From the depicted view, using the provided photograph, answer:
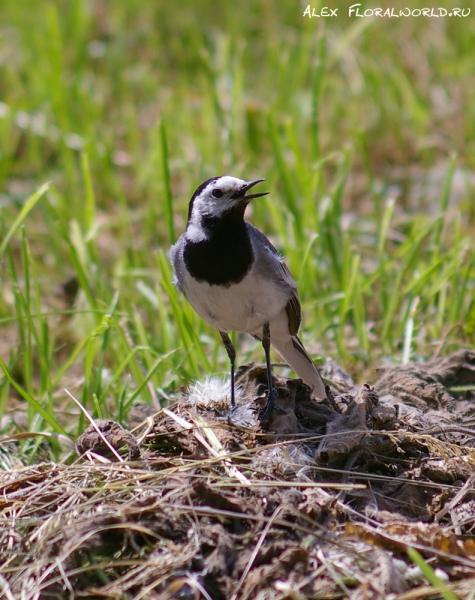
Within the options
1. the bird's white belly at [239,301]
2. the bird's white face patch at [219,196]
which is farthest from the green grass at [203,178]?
the bird's white face patch at [219,196]

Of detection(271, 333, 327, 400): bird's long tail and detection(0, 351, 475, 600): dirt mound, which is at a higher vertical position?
detection(271, 333, 327, 400): bird's long tail

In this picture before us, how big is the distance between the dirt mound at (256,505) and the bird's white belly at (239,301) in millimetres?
337

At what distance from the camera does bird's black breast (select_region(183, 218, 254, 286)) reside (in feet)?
12.1

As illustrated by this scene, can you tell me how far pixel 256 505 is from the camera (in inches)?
111

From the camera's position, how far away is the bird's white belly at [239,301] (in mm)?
Answer: 3721

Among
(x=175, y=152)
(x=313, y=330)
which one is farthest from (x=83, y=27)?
(x=313, y=330)

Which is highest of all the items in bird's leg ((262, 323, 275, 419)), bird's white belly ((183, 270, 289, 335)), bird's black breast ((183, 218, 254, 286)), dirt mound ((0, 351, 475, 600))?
bird's black breast ((183, 218, 254, 286))

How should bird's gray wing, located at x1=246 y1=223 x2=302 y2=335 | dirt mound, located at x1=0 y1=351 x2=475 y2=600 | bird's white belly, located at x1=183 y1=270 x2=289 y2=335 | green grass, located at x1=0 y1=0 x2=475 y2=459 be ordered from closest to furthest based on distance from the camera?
1. dirt mound, located at x1=0 y1=351 x2=475 y2=600
2. bird's white belly, located at x1=183 y1=270 x2=289 y2=335
3. bird's gray wing, located at x1=246 y1=223 x2=302 y2=335
4. green grass, located at x1=0 y1=0 x2=475 y2=459

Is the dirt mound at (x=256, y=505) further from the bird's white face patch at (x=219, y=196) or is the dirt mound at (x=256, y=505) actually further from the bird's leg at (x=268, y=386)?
the bird's white face patch at (x=219, y=196)

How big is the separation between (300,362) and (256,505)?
1.34 meters

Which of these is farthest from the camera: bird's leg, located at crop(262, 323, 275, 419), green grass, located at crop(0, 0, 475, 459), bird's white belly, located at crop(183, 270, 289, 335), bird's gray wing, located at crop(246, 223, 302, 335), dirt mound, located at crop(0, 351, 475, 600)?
green grass, located at crop(0, 0, 475, 459)

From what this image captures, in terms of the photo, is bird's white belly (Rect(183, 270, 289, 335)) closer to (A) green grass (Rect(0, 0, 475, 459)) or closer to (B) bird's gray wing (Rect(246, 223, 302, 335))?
(B) bird's gray wing (Rect(246, 223, 302, 335))

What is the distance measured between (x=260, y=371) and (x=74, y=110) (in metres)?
4.87

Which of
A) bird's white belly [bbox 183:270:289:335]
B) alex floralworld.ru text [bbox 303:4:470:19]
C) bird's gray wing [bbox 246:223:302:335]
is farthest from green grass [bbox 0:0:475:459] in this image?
bird's gray wing [bbox 246:223:302:335]
